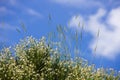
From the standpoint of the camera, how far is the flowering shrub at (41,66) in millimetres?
16375

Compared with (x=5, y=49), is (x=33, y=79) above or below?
below

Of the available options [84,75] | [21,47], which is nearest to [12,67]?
[21,47]

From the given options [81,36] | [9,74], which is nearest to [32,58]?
[9,74]

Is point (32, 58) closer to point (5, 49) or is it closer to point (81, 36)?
point (5, 49)

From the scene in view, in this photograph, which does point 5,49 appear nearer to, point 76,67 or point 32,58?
point 32,58

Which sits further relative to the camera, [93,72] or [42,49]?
[42,49]

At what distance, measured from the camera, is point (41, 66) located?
1778 cm

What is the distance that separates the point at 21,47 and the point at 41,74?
7.94 feet

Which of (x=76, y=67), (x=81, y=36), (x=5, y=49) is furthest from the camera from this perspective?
(x=5, y=49)

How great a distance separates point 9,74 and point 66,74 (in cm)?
238

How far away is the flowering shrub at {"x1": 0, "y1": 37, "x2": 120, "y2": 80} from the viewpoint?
53.7 ft

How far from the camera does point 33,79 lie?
16.4 m

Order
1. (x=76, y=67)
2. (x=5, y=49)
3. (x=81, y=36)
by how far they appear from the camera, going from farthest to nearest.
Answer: (x=5, y=49)
(x=76, y=67)
(x=81, y=36)

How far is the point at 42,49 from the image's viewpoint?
18.2m
